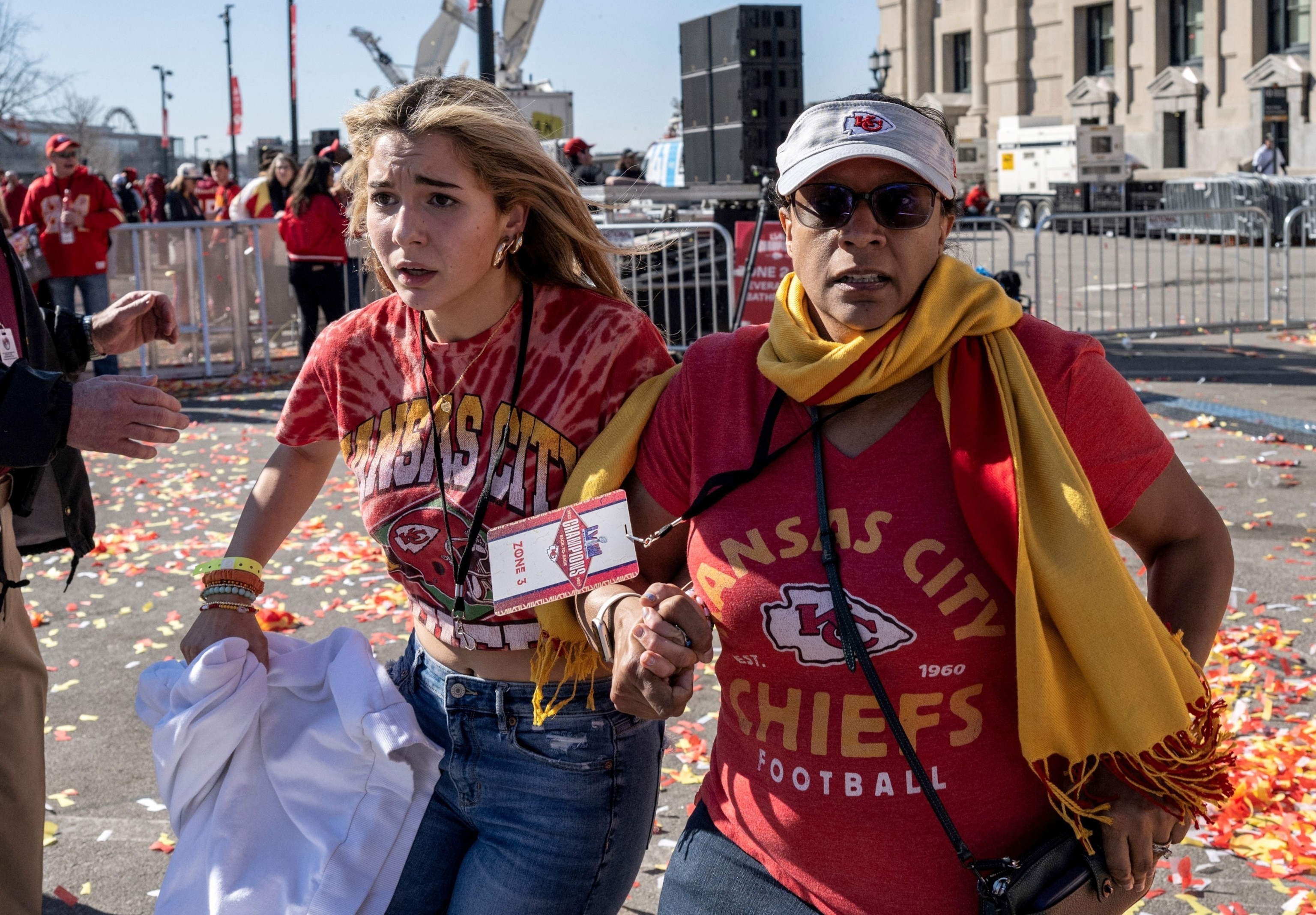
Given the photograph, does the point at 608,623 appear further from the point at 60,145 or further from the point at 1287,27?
the point at 1287,27

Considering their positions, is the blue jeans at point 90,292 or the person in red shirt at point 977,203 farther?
the person in red shirt at point 977,203

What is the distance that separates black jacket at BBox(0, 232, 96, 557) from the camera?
258 centimetres

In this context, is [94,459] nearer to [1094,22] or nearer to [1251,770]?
[1251,770]

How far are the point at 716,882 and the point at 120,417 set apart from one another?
4.71ft

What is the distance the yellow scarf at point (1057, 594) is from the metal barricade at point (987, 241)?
5.46 metres

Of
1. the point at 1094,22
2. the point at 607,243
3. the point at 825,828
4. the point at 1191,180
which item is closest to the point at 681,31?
the point at 607,243

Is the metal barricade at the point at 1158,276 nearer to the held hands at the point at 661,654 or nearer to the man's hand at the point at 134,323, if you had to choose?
the man's hand at the point at 134,323

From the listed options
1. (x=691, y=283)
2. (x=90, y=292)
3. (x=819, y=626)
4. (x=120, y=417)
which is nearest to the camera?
(x=819, y=626)

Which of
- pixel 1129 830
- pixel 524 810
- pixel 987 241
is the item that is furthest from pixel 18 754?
pixel 987 241

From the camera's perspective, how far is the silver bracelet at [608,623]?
7.09 feet

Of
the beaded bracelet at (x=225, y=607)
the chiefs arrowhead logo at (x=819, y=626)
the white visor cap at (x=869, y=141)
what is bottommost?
the beaded bracelet at (x=225, y=607)

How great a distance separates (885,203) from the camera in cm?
211

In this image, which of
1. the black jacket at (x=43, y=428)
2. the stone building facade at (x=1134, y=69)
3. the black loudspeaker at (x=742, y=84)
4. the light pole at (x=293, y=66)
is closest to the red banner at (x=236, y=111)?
the light pole at (x=293, y=66)

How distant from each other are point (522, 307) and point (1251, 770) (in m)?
3.01
